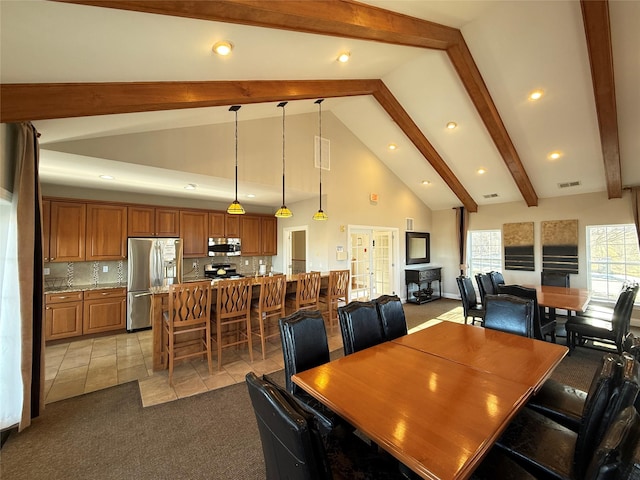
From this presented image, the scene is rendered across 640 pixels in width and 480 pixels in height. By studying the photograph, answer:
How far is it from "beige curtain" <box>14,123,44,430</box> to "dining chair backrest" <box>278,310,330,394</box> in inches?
86.0

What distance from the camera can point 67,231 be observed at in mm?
4430

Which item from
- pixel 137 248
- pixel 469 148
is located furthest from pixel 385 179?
pixel 137 248

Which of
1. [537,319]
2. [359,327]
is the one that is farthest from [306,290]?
[537,319]

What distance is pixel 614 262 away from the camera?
18.0 feet

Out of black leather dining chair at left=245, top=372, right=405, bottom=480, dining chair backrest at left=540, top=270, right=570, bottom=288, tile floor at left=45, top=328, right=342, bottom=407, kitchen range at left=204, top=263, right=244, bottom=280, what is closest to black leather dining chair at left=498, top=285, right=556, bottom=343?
dining chair backrest at left=540, top=270, right=570, bottom=288

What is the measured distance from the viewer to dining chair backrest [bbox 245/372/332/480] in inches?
36.2

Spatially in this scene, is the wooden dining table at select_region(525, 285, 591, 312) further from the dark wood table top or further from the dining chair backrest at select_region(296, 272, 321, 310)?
the dining chair backrest at select_region(296, 272, 321, 310)

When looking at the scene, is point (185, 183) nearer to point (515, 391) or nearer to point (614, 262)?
point (515, 391)

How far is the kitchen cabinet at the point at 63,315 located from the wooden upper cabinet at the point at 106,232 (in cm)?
71

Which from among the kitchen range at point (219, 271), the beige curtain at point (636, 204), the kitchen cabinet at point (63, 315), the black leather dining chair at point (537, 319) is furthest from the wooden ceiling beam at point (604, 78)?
the kitchen cabinet at point (63, 315)

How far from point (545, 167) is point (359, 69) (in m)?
4.38

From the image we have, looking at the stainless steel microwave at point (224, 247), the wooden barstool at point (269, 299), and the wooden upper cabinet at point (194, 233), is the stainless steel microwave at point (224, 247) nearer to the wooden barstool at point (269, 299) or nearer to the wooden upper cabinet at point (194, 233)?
the wooden upper cabinet at point (194, 233)

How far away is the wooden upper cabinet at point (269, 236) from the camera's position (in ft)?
22.1

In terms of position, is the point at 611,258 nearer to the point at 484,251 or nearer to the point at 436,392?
the point at 484,251
